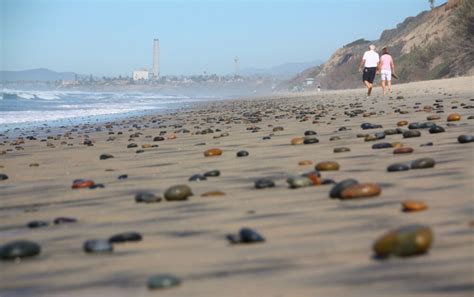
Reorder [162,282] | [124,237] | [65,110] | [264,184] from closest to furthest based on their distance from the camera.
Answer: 1. [162,282]
2. [124,237]
3. [264,184]
4. [65,110]

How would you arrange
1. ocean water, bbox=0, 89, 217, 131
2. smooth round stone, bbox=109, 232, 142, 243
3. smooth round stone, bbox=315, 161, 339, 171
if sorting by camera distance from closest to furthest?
smooth round stone, bbox=109, 232, 142, 243 → smooth round stone, bbox=315, 161, 339, 171 → ocean water, bbox=0, 89, 217, 131

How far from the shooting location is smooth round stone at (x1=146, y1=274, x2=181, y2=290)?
1.77 metres

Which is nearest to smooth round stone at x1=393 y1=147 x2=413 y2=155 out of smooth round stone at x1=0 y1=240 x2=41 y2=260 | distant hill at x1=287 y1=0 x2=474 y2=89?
smooth round stone at x1=0 y1=240 x2=41 y2=260

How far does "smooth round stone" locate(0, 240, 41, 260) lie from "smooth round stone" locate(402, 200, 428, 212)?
1.37 meters

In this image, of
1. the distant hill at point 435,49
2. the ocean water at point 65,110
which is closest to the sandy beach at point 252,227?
the ocean water at point 65,110

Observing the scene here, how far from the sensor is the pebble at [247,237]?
227cm

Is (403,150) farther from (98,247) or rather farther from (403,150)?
(98,247)

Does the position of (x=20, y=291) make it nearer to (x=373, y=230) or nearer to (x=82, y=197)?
(x=373, y=230)

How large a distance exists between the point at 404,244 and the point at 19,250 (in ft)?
4.28

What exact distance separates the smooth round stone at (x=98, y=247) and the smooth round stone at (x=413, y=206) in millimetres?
1109

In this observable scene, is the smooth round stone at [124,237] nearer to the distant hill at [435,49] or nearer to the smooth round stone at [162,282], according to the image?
the smooth round stone at [162,282]

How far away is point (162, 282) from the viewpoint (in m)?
1.78

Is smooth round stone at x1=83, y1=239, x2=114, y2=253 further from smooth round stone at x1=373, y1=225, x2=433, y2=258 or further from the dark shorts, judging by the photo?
the dark shorts

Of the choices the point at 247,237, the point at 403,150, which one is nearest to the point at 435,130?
the point at 403,150
